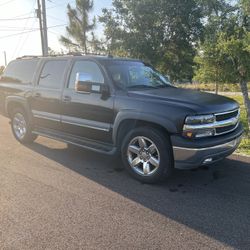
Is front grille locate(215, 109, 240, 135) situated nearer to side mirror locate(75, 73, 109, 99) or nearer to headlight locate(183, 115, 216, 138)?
headlight locate(183, 115, 216, 138)

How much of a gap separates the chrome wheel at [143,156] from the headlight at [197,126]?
23.3 inches

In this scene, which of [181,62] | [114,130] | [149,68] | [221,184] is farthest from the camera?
[181,62]

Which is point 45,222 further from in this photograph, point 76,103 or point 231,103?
point 231,103

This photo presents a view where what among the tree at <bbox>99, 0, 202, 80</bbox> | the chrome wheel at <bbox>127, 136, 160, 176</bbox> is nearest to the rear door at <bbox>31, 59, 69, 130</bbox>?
the chrome wheel at <bbox>127, 136, 160, 176</bbox>

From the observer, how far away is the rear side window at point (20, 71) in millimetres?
7128

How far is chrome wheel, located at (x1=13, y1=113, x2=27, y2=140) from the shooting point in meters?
7.41

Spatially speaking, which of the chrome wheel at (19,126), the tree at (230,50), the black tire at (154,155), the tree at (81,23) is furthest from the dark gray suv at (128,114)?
the tree at (81,23)

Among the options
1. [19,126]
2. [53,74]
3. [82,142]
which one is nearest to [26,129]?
[19,126]

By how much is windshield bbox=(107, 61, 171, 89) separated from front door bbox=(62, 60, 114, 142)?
0.24m

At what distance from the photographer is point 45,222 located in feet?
12.3

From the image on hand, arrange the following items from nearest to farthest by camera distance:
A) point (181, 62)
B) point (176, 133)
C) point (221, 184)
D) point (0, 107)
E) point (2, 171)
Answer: point (176, 133), point (221, 184), point (2, 171), point (0, 107), point (181, 62)

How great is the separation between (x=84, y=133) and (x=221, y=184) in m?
2.44

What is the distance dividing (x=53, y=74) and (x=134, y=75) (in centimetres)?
170

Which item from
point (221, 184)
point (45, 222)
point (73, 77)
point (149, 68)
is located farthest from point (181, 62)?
point (45, 222)
